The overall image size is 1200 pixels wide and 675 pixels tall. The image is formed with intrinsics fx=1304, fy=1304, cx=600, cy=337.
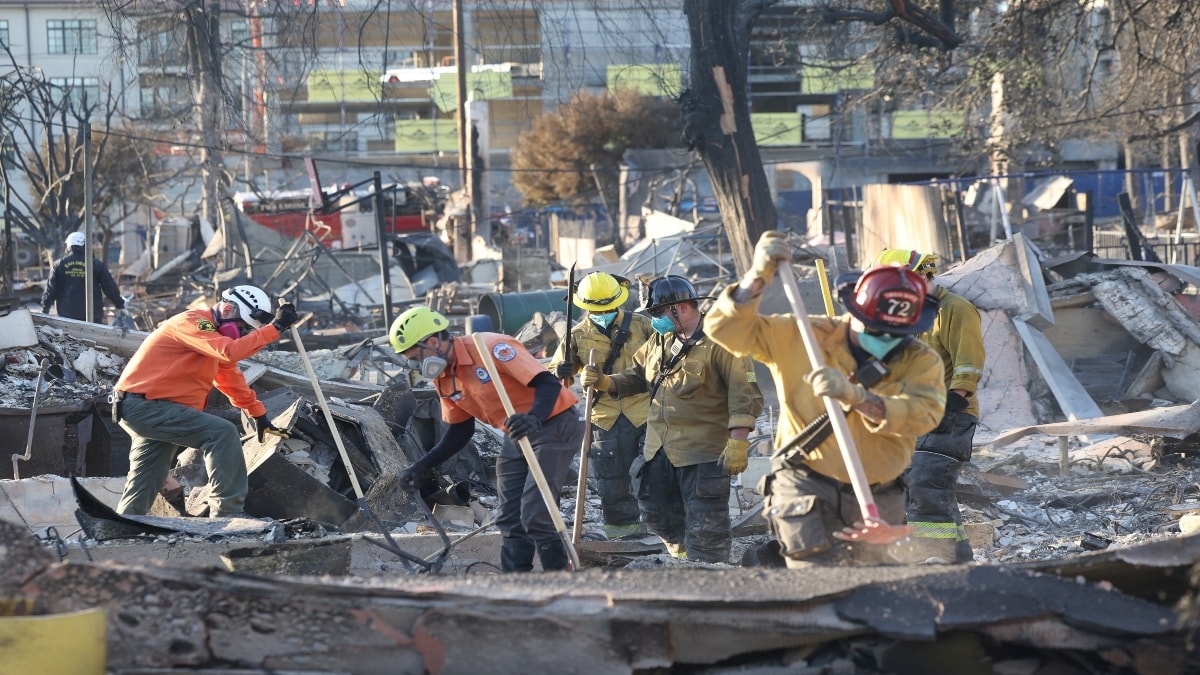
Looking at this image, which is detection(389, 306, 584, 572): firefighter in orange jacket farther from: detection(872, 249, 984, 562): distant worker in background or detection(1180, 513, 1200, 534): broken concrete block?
detection(1180, 513, 1200, 534): broken concrete block

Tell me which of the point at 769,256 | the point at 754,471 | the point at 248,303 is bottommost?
the point at 754,471

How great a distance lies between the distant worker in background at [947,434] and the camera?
6410mm

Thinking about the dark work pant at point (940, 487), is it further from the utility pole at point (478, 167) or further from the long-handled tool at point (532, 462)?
the utility pole at point (478, 167)

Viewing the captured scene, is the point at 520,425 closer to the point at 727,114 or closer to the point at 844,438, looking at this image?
the point at 844,438

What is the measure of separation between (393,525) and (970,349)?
3777 mm

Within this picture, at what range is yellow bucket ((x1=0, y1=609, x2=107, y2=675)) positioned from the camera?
356 centimetres

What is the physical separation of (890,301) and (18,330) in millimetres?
8457

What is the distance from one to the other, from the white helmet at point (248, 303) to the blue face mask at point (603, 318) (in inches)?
75.5

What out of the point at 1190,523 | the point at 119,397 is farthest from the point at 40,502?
the point at 1190,523

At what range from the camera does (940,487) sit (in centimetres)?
661

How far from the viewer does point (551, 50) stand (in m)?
10.0

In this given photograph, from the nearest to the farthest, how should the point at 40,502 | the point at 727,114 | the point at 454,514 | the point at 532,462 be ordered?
the point at 532,462 < the point at 40,502 < the point at 454,514 < the point at 727,114

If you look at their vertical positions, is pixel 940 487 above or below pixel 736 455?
below

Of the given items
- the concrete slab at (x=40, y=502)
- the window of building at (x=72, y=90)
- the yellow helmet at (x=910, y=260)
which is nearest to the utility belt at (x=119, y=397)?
the concrete slab at (x=40, y=502)
